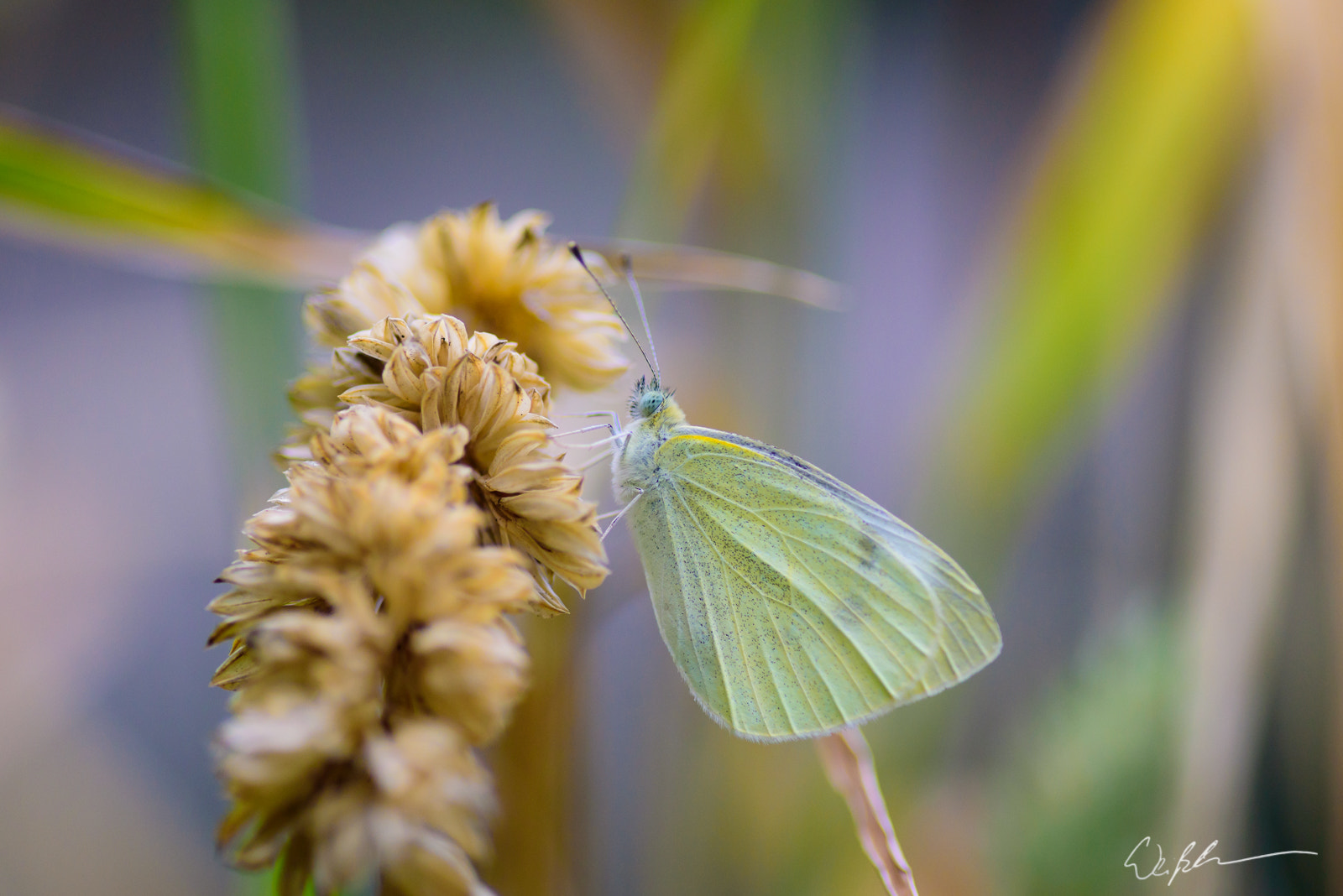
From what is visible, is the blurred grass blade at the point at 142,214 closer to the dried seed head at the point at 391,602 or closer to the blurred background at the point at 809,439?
the blurred background at the point at 809,439

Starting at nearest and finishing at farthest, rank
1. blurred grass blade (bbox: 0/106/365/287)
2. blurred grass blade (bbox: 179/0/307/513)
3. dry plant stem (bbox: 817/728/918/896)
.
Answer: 1. dry plant stem (bbox: 817/728/918/896)
2. blurred grass blade (bbox: 0/106/365/287)
3. blurred grass blade (bbox: 179/0/307/513)

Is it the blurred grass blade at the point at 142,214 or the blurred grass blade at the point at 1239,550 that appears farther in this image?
the blurred grass blade at the point at 1239,550

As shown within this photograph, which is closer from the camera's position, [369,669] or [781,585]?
[369,669]

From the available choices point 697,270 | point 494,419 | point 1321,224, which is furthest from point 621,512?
point 1321,224

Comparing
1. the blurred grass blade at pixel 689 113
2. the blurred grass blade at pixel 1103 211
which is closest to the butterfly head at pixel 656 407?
the blurred grass blade at pixel 689 113
